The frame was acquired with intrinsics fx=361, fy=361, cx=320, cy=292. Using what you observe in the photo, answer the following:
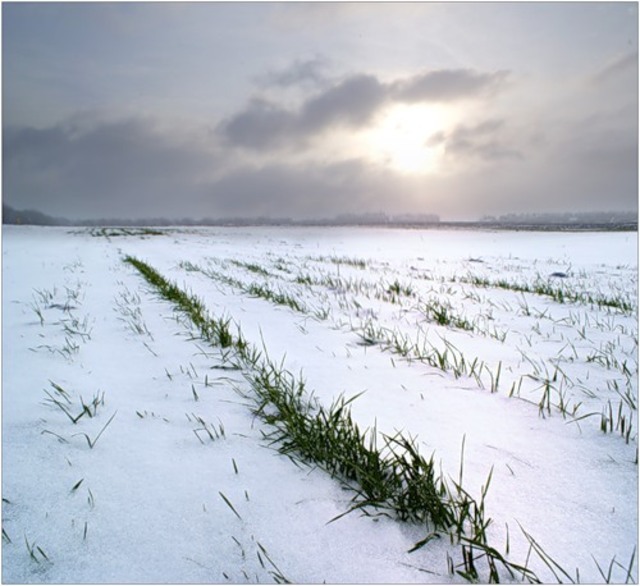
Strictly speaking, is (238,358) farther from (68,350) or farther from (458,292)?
(458,292)

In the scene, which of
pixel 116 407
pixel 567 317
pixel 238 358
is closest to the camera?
pixel 116 407

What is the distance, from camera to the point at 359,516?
125 centimetres

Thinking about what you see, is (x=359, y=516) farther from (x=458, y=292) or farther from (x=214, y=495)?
(x=458, y=292)

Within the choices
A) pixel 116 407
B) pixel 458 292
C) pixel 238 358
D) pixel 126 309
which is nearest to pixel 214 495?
pixel 116 407

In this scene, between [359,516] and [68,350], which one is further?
[68,350]

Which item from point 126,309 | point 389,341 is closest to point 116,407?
point 389,341

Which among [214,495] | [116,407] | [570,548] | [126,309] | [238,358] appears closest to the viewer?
[570,548]

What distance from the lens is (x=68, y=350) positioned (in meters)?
3.15

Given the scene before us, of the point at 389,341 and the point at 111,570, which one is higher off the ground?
the point at 389,341

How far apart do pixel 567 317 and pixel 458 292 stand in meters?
2.33

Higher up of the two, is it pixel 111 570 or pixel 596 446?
pixel 596 446

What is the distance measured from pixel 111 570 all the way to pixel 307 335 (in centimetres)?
267

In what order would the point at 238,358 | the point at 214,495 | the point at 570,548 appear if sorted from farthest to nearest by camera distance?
1. the point at 238,358
2. the point at 214,495
3. the point at 570,548

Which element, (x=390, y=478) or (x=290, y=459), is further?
(x=290, y=459)
